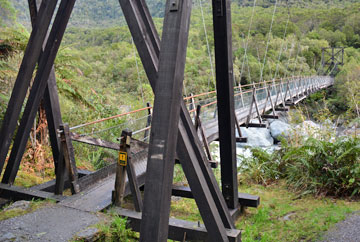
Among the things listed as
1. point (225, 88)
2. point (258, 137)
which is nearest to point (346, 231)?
point (225, 88)

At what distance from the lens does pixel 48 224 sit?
219 cm

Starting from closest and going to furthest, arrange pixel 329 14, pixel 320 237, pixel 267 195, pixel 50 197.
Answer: pixel 50 197 → pixel 320 237 → pixel 267 195 → pixel 329 14

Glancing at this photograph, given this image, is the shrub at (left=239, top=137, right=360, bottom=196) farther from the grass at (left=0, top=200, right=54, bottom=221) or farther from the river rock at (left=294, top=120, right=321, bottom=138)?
the grass at (left=0, top=200, right=54, bottom=221)

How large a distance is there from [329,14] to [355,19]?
240 inches

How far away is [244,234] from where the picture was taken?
3225mm

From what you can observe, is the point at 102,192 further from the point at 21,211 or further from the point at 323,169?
the point at 323,169

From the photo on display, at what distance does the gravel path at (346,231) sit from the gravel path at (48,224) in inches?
79.1

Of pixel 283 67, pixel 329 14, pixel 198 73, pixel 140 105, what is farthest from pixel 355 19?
pixel 140 105

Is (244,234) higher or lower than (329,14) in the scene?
lower

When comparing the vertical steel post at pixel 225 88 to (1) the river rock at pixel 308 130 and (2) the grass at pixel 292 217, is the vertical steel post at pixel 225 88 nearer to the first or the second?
(2) the grass at pixel 292 217

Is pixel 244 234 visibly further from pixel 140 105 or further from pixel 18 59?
pixel 140 105

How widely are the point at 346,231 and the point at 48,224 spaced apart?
2478 millimetres

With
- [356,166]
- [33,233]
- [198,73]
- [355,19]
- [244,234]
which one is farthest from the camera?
[355,19]

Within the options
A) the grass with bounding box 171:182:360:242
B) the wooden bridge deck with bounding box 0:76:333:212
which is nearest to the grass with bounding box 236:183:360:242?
the grass with bounding box 171:182:360:242
